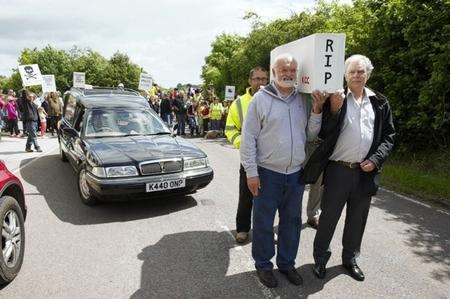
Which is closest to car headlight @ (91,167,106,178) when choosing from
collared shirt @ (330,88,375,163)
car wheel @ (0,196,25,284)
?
car wheel @ (0,196,25,284)

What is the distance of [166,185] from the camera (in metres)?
5.94

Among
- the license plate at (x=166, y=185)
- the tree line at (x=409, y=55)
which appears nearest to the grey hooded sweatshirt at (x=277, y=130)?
the license plate at (x=166, y=185)

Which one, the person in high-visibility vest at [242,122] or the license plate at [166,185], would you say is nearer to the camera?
the person in high-visibility vest at [242,122]

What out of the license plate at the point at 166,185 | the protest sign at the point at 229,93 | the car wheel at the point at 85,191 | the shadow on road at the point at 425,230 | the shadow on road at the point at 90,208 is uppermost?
the protest sign at the point at 229,93

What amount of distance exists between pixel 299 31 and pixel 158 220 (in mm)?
14824

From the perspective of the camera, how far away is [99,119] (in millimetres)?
7215

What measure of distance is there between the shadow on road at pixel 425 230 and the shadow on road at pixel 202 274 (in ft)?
3.89

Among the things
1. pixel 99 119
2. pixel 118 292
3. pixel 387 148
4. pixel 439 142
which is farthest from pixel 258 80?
pixel 439 142

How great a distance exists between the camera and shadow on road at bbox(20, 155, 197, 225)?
5824 millimetres

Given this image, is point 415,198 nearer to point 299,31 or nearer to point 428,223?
point 428,223

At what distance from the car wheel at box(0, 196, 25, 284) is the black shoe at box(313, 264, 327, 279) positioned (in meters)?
2.92

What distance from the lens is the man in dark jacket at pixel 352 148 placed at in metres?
3.73

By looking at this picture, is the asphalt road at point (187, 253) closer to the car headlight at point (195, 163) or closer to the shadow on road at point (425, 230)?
the shadow on road at point (425, 230)

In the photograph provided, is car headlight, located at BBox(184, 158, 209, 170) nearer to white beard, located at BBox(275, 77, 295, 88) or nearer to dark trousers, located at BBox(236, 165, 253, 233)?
dark trousers, located at BBox(236, 165, 253, 233)
